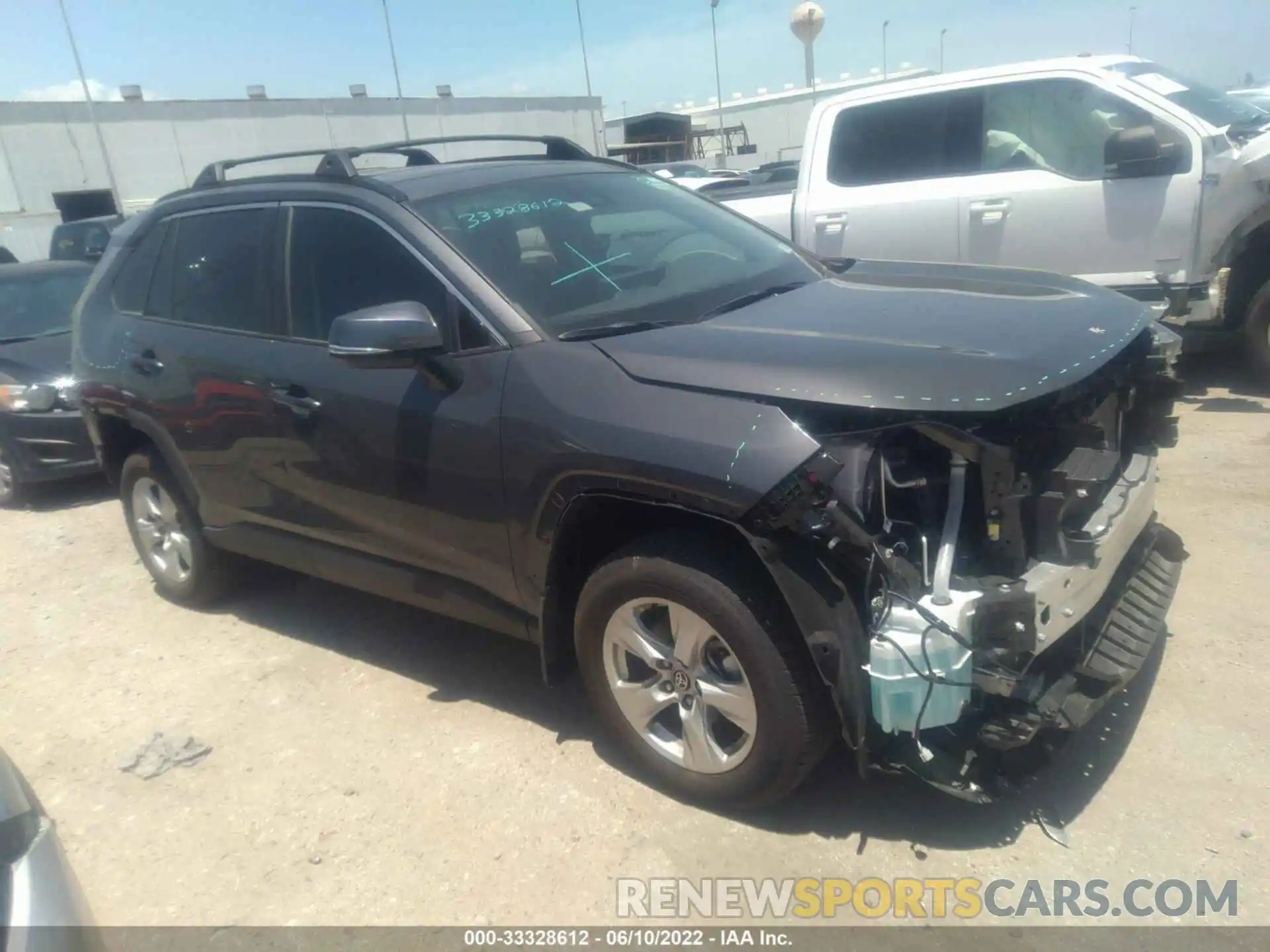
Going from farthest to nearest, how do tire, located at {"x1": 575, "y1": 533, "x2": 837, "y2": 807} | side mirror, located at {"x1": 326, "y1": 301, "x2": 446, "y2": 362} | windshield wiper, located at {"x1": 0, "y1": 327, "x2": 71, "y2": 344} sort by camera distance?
windshield wiper, located at {"x1": 0, "y1": 327, "x2": 71, "y2": 344}
side mirror, located at {"x1": 326, "y1": 301, "x2": 446, "y2": 362}
tire, located at {"x1": 575, "y1": 533, "x2": 837, "y2": 807}

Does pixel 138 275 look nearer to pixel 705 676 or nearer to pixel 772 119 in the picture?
pixel 705 676

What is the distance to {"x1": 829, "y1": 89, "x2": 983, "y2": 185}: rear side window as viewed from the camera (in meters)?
6.46

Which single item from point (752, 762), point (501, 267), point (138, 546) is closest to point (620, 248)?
point (501, 267)

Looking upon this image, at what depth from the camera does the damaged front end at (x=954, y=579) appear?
243cm

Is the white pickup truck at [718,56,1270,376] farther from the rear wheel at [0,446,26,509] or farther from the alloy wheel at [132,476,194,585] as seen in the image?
the rear wheel at [0,446,26,509]

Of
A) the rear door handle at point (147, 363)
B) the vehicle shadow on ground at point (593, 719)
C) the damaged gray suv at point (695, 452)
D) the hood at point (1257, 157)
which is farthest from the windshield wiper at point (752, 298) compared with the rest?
the hood at point (1257, 157)

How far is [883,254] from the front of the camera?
263 inches

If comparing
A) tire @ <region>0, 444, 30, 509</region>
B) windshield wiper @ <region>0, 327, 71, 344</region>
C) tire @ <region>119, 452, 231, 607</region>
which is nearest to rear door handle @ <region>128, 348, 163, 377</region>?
tire @ <region>119, 452, 231, 607</region>

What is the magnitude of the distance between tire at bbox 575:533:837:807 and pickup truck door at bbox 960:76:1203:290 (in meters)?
4.40

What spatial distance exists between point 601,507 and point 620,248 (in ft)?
3.71

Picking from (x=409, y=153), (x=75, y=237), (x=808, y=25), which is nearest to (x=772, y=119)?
(x=808, y=25)

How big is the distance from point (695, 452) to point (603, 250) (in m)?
1.25

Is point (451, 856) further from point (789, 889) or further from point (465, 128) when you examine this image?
point (465, 128)

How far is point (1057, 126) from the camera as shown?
20.5 ft
